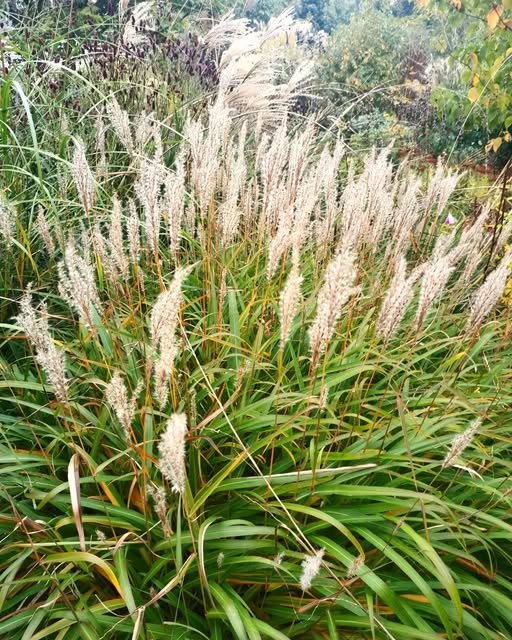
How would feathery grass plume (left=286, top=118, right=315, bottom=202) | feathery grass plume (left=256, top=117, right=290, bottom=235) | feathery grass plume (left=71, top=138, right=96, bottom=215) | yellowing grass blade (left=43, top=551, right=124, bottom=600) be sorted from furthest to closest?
feathery grass plume (left=286, top=118, right=315, bottom=202), feathery grass plume (left=256, top=117, right=290, bottom=235), feathery grass plume (left=71, top=138, right=96, bottom=215), yellowing grass blade (left=43, top=551, right=124, bottom=600)

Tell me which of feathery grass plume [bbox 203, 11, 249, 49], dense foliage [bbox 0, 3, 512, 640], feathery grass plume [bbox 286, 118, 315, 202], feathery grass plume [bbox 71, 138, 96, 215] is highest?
feathery grass plume [bbox 203, 11, 249, 49]

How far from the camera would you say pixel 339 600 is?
1.36m

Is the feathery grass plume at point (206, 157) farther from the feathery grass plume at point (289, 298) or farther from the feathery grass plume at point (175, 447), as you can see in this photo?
the feathery grass plume at point (175, 447)

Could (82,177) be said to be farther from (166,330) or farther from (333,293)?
(333,293)

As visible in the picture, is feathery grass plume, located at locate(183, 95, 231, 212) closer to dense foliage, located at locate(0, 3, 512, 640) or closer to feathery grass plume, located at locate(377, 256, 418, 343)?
dense foliage, located at locate(0, 3, 512, 640)

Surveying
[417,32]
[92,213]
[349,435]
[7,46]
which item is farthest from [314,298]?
[417,32]

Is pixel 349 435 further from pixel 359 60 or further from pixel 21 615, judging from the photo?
pixel 359 60

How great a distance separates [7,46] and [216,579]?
2788mm

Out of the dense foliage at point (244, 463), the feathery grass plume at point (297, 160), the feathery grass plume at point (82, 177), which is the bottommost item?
the dense foliage at point (244, 463)

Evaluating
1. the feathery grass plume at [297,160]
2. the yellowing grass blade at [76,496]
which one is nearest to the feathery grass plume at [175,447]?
the yellowing grass blade at [76,496]

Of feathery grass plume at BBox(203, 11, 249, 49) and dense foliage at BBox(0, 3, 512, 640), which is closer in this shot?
dense foliage at BBox(0, 3, 512, 640)

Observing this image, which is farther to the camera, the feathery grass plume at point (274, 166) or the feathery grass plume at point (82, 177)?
the feathery grass plume at point (274, 166)

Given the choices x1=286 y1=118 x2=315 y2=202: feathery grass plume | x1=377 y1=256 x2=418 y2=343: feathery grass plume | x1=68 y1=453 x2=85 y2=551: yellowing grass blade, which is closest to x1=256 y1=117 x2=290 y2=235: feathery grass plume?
x1=286 y1=118 x2=315 y2=202: feathery grass plume

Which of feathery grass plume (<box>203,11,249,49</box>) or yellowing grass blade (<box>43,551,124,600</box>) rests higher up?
feathery grass plume (<box>203,11,249,49</box>)
